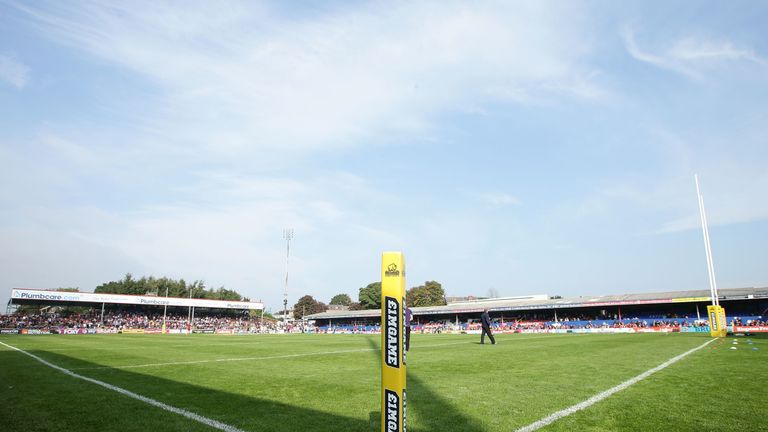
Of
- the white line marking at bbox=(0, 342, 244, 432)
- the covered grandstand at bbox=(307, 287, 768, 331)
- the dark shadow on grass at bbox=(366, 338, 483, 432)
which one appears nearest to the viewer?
the dark shadow on grass at bbox=(366, 338, 483, 432)

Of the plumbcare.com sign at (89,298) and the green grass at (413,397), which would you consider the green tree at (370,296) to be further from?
the green grass at (413,397)

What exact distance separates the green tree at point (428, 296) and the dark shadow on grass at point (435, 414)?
10930cm

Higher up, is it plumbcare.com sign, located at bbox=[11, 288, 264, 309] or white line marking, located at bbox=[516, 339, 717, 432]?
plumbcare.com sign, located at bbox=[11, 288, 264, 309]

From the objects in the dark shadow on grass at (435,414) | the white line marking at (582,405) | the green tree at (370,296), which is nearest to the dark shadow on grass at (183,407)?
the dark shadow on grass at (435,414)

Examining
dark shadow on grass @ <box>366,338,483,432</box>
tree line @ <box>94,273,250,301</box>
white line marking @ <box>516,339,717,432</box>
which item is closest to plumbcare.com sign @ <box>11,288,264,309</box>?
tree line @ <box>94,273,250,301</box>

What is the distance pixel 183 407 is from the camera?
7.59 m

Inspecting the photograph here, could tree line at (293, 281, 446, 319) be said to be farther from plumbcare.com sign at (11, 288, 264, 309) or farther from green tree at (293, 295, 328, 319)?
plumbcare.com sign at (11, 288, 264, 309)

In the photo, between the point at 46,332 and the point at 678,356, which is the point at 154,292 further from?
the point at 678,356

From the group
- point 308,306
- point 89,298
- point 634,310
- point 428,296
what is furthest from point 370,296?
point 634,310

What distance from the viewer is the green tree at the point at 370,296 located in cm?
13125

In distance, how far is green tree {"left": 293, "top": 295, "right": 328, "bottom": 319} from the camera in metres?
157

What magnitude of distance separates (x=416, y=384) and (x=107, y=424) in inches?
233

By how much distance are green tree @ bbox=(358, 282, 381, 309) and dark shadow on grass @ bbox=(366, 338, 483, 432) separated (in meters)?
122

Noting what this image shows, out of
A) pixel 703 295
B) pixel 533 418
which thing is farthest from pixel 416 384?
pixel 703 295
